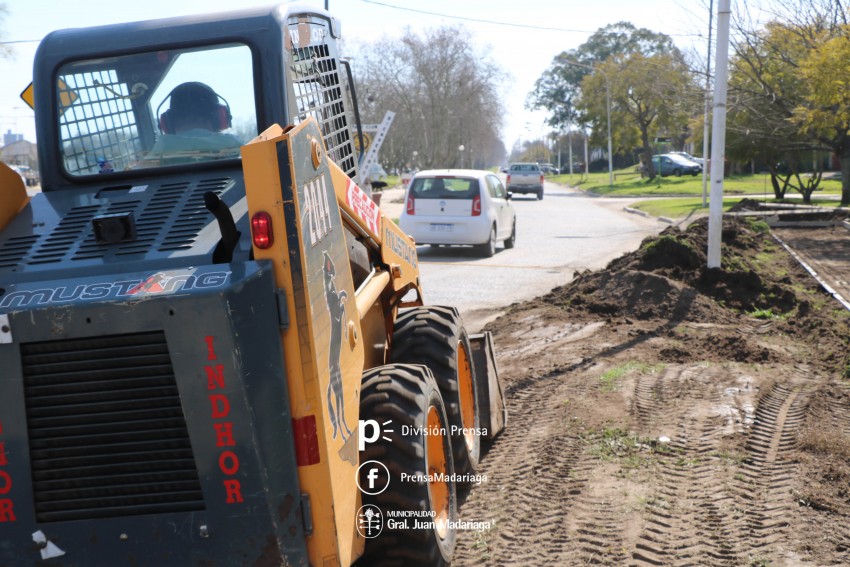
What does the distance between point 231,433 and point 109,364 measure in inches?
19.0

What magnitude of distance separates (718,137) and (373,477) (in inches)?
392

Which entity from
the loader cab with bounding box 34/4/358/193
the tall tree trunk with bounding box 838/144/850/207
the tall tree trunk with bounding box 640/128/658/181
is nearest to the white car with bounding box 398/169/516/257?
the loader cab with bounding box 34/4/358/193

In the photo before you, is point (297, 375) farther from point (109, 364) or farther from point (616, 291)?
point (616, 291)

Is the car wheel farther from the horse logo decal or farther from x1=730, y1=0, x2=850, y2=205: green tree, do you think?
the horse logo decal

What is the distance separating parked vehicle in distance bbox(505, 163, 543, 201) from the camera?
47.9 metres

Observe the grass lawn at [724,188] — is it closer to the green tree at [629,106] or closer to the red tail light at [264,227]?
the green tree at [629,106]

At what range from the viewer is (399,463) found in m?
3.74

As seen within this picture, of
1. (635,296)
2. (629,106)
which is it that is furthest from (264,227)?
(629,106)

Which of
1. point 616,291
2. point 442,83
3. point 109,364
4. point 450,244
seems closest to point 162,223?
point 109,364

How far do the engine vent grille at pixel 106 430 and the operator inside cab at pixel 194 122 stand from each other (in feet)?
5.10

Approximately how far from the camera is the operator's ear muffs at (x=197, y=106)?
4352 mm

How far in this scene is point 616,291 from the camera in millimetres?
11219

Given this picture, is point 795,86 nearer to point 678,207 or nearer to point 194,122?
point 678,207

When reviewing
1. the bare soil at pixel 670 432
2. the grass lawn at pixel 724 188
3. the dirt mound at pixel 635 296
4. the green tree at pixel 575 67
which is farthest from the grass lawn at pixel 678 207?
the green tree at pixel 575 67
